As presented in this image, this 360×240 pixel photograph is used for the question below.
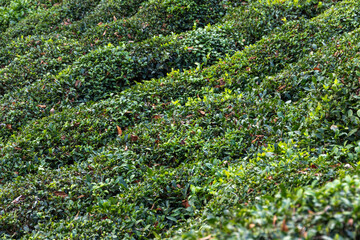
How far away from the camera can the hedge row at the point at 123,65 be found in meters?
6.46

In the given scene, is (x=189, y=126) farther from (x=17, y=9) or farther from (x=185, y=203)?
(x=17, y=9)

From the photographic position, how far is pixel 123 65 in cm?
666

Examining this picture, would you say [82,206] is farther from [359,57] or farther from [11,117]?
[359,57]

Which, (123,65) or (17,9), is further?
(17,9)

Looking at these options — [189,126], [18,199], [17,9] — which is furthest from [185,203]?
[17,9]

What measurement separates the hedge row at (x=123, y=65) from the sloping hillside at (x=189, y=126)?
3 cm

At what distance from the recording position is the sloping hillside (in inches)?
131

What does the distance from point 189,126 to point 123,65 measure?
245 centimetres

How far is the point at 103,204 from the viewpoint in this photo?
154 inches

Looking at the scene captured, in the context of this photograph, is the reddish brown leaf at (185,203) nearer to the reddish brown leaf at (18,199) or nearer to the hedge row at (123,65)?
the reddish brown leaf at (18,199)

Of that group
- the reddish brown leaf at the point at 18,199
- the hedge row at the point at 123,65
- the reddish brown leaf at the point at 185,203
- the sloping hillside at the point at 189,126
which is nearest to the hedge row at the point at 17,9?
the sloping hillside at the point at 189,126

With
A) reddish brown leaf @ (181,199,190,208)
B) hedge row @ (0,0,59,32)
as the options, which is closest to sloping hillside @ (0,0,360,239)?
reddish brown leaf @ (181,199,190,208)

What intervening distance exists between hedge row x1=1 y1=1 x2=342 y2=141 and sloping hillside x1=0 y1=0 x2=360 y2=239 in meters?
0.03

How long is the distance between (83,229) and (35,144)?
2.14 metres
